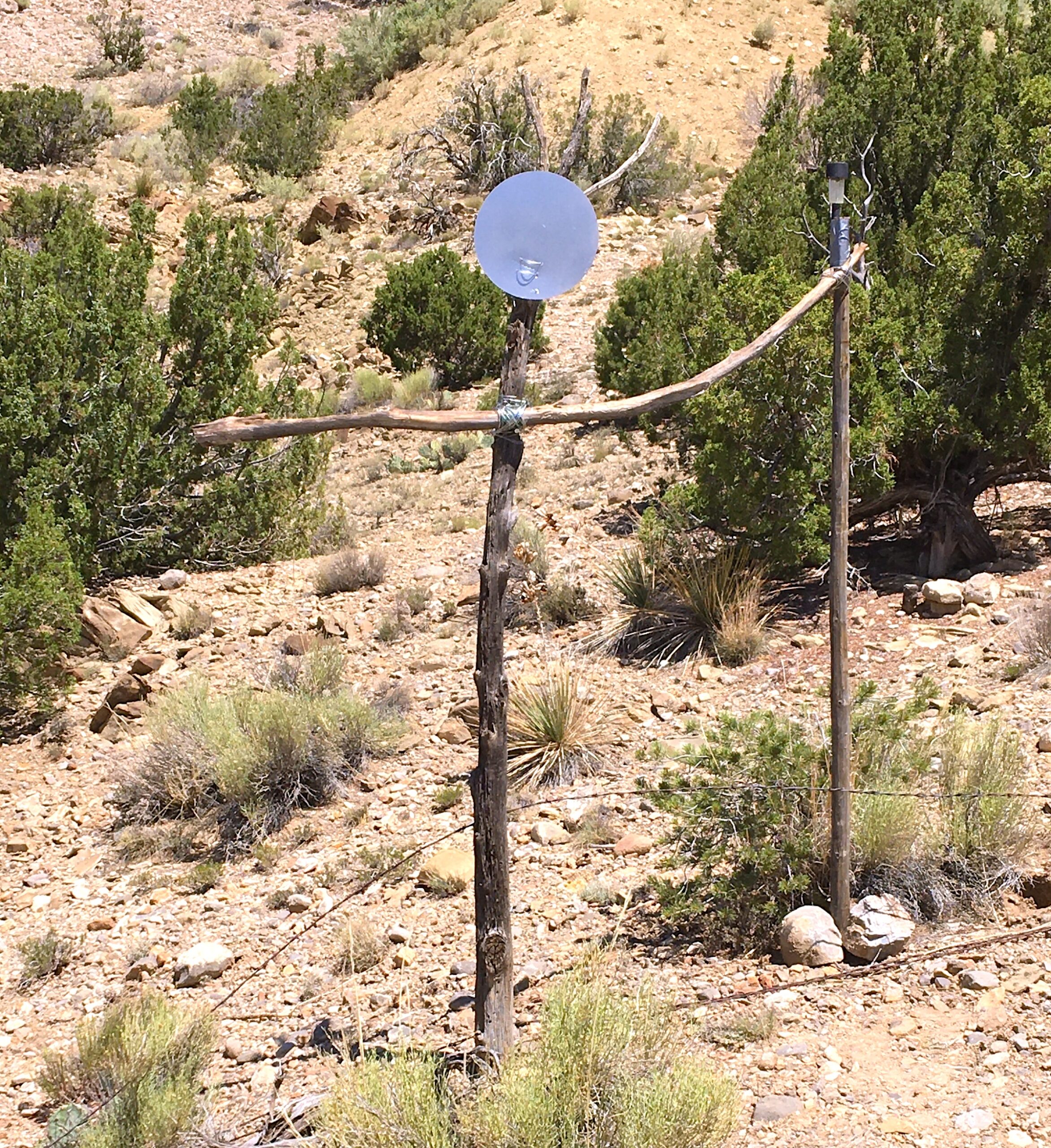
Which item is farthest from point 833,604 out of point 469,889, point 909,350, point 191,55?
point 191,55

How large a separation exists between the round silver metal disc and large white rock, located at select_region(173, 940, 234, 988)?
3234 mm

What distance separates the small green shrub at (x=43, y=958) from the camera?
5.52m

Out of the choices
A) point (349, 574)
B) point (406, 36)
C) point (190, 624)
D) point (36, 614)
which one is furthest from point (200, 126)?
point (36, 614)

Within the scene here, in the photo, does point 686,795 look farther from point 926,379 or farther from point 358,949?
point 926,379

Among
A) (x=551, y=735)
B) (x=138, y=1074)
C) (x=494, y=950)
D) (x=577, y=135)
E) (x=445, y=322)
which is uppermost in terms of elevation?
(x=577, y=135)

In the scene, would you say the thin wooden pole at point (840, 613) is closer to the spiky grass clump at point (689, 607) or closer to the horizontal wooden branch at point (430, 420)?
the horizontal wooden branch at point (430, 420)

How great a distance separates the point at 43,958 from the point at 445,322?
33.3ft

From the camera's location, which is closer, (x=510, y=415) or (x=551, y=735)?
(x=510, y=415)

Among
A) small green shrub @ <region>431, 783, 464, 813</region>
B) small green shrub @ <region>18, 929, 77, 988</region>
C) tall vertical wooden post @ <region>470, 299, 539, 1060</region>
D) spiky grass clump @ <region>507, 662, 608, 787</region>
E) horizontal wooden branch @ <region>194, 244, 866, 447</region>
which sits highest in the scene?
horizontal wooden branch @ <region>194, 244, 866, 447</region>

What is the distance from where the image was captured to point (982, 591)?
731cm

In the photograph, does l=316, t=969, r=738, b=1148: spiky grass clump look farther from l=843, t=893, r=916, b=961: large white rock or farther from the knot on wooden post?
l=843, t=893, r=916, b=961: large white rock

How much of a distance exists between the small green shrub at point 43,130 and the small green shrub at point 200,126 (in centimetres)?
136

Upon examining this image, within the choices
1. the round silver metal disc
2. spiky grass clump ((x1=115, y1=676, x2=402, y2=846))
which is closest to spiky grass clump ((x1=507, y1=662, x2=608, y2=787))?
spiky grass clump ((x1=115, y1=676, x2=402, y2=846))

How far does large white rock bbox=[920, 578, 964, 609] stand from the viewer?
23.9 ft
